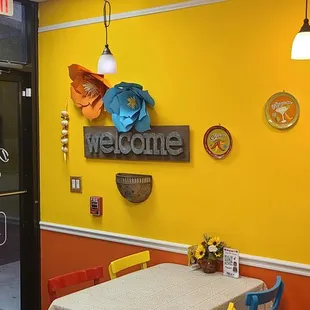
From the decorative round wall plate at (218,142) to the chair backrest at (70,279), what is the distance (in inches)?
39.8

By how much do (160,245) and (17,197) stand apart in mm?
1322

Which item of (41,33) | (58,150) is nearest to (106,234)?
(58,150)

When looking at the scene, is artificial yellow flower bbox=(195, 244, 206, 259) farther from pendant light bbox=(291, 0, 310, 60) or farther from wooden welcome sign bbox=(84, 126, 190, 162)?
pendant light bbox=(291, 0, 310, 60)

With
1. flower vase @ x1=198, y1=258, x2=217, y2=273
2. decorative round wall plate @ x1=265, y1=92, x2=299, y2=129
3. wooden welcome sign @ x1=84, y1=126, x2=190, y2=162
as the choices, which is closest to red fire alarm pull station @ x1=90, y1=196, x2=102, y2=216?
wooden welcome sign @ x1=84, y1=126, x2=190, y2=162

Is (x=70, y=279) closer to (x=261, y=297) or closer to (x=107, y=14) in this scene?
(x=261, y=297)

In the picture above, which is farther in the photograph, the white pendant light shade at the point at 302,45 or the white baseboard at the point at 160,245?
the white baseboard at the point at 160,245

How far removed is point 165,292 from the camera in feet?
9.09

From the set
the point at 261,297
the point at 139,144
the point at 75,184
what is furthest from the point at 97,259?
the point at 261,297

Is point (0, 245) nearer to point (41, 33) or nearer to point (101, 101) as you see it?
point (101, 101)

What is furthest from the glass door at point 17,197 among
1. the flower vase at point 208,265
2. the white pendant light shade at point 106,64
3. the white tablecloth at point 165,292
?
the flower vase at point 208,265

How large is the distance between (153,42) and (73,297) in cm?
175

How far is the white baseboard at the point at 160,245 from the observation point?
2895 mm

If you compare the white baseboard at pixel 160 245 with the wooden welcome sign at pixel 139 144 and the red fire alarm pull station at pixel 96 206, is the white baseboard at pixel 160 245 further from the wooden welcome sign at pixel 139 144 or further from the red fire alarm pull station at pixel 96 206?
the wooden welcome sign at pixel 139 144

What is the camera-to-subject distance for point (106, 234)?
3.73m
